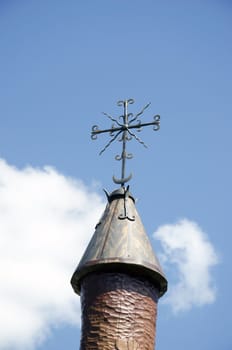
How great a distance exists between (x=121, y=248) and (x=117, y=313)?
28.1 inches

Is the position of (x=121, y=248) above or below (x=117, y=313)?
above

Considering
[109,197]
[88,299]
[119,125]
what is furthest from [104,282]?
[119,125]

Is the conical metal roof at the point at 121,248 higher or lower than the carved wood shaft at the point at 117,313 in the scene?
higher

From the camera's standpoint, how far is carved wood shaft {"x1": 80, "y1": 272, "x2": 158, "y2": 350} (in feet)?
20.9

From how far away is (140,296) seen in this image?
21.9 feet

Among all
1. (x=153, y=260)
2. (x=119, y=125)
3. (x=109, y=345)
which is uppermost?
(x=119, y=125)

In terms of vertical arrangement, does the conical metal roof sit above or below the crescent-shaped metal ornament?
below

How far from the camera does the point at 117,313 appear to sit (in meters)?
6.47

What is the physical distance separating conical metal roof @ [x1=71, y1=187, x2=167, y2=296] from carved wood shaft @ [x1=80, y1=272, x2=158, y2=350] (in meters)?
0.11

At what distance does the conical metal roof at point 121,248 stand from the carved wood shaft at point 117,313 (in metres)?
0.11

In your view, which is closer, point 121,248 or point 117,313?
point 117,313

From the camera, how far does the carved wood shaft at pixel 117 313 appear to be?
20.9 feet

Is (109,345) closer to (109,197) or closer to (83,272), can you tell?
(83,272)

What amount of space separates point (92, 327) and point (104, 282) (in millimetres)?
487
